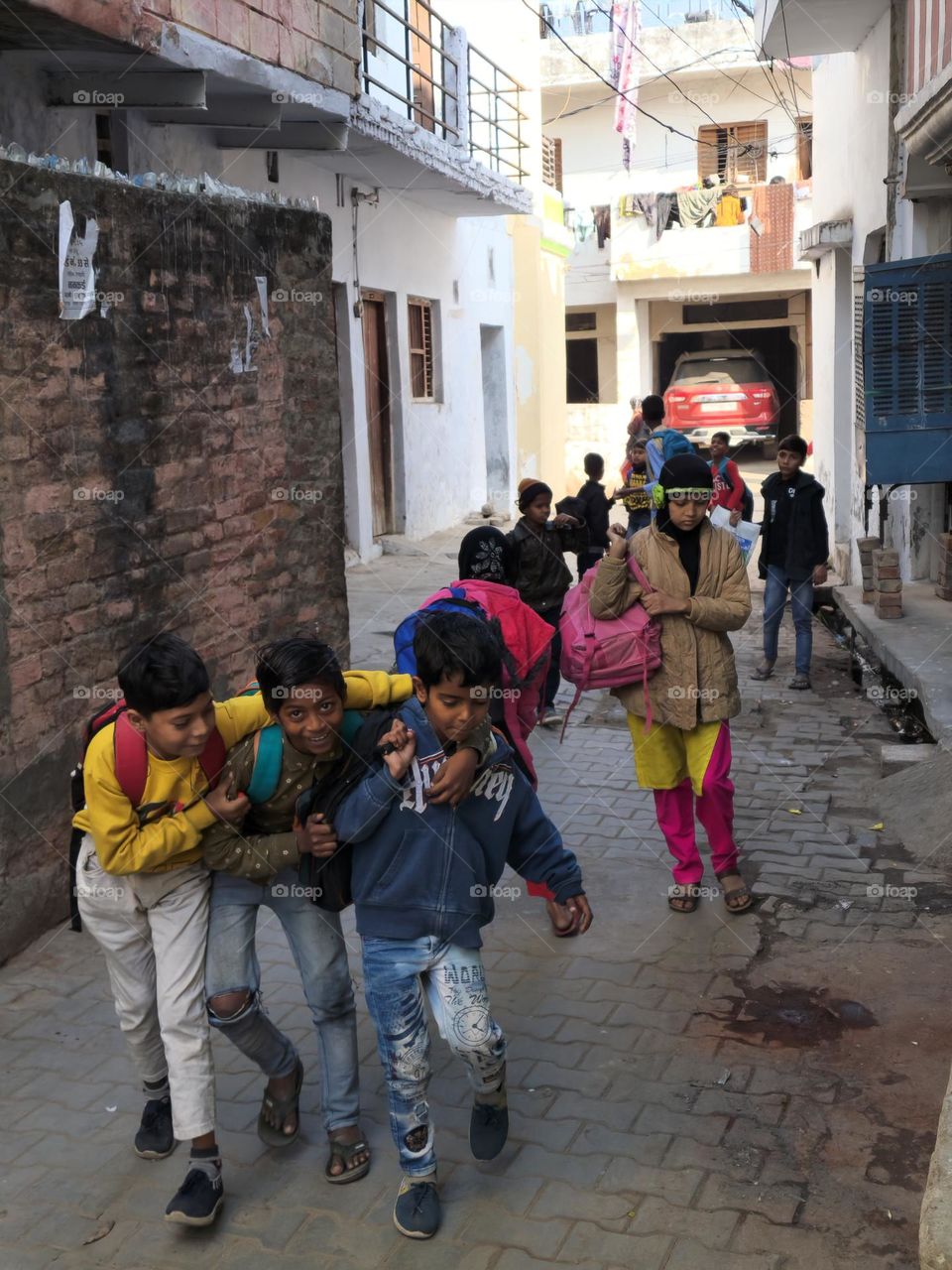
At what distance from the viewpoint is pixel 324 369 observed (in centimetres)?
745

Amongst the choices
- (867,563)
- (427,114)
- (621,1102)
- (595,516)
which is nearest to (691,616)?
(621,1102)

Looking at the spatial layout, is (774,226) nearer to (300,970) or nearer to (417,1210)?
(300,970)

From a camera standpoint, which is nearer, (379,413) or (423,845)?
(423,845)

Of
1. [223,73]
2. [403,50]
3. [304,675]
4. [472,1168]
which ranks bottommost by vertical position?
[472,1168]

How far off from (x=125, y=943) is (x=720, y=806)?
2529 mm

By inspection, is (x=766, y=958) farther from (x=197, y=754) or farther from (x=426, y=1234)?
(x=197, y=754)

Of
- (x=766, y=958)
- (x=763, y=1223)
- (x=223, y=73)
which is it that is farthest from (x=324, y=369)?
(x=763, y=1223)

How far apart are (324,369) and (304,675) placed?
462 centimetres

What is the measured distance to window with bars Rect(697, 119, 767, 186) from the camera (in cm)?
2856

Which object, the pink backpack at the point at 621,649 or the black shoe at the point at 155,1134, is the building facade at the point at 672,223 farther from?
the black shoe at the point at 155,1134

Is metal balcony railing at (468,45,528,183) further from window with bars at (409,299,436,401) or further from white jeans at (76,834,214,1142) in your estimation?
white jeans at (76,834,214,1142)

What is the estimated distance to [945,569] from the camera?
9.48m

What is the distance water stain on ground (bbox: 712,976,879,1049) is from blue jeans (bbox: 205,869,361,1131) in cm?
136

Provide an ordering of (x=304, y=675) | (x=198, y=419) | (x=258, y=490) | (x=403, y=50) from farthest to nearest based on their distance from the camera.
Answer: (x=403, y=50) < (x=258, y=490) < (x=198, y=419) < (x=304, y=675)
